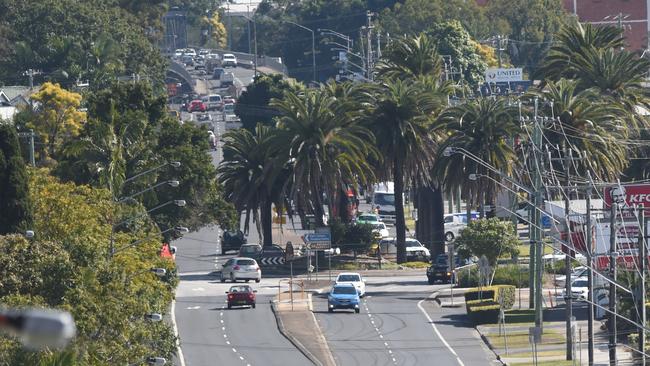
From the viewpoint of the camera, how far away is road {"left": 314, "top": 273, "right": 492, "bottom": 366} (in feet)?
168

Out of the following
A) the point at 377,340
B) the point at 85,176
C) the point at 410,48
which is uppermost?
the point at 410,48

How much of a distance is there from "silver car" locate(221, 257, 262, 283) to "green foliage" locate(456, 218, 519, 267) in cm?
1176

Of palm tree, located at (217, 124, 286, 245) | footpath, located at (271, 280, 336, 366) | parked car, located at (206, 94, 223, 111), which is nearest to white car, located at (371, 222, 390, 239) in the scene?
palm tree, located at (217, 124, 286, 245)

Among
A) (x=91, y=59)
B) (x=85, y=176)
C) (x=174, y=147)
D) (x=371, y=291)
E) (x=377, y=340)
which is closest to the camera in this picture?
(x=377, y=340)

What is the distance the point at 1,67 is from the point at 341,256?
216 feet

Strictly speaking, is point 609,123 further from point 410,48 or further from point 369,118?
point 410,48

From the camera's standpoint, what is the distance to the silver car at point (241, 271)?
7544cm

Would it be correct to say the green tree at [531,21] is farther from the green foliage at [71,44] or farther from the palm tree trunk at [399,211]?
the palm tree trunk at [399,211]

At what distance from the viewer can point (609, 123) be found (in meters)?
78.9

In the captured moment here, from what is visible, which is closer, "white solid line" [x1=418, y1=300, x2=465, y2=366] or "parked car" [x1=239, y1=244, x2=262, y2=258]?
"white solid line" [x1=418, y1=300, x2=465, y2=366]

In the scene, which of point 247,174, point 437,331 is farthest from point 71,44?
point 437,331

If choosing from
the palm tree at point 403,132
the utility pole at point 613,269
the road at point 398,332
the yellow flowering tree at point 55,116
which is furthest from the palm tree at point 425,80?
the utility pole at point 613,269

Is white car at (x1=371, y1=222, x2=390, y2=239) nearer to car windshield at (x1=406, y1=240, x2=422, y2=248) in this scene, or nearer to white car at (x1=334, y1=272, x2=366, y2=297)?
car windshield at (x1=406, y1=240, x2=422, y2=248)

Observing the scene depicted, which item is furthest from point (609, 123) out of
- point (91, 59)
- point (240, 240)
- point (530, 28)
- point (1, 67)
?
point (530, 28)
